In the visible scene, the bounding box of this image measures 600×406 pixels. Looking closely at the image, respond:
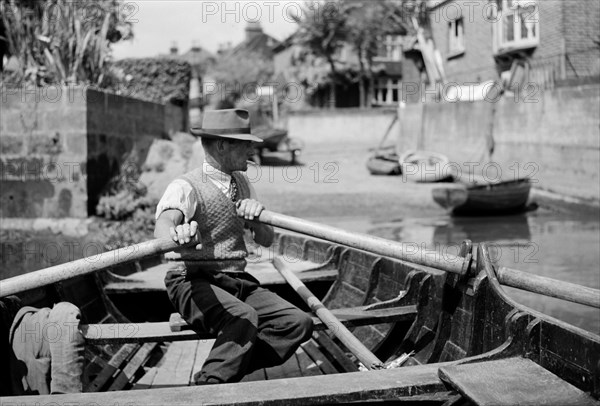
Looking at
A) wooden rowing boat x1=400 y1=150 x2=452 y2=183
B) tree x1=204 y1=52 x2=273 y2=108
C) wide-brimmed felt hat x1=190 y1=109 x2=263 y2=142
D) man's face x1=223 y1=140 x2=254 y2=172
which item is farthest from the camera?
tree x1=204 y1=52 x2=273 y2=108

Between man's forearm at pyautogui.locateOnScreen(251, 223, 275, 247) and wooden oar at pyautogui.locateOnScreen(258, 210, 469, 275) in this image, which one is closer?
wooden oar at pyautogui.locateOnScreen(258, 210, 469, 275)

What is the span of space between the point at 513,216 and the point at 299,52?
25105 millimetres

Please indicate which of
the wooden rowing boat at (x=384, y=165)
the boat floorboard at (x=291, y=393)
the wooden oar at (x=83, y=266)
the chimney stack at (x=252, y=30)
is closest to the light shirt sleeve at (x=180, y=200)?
the wooden oar at (x=83, y=266)

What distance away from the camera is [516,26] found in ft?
72.9

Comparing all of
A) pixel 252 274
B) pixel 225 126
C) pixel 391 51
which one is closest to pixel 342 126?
pixel 391 51

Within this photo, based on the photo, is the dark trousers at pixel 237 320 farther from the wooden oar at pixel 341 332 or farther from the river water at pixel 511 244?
the river water at pixel 511 244

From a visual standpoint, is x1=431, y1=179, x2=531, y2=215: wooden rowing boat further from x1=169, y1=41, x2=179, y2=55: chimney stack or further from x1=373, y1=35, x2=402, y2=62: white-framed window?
x1=169, y1=41, x2=179, y2=55: chimney stack

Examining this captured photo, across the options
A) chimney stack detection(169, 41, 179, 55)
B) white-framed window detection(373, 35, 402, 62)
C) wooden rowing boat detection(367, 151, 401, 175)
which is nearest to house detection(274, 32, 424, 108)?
white-framed window detection(373, 35, 402, 62)

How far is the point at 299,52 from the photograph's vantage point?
1580 inches

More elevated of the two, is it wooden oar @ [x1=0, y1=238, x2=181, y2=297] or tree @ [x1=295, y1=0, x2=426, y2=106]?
tree @ [x1=295, y1=0, x2=426, y2=106]

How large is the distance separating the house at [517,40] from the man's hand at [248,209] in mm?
13979

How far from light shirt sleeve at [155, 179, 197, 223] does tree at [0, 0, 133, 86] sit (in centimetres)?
816

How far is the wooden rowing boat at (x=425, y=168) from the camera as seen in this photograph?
20.6 metres

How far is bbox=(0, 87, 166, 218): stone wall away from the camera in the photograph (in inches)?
430
